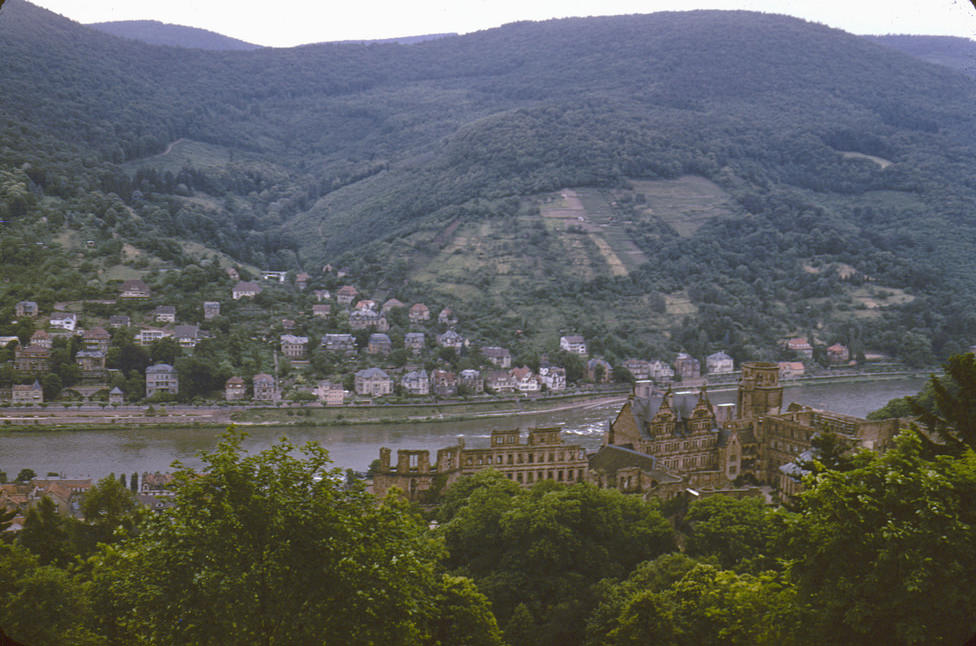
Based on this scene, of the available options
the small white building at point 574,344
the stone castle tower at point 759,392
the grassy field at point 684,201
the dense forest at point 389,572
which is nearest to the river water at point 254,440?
the stone castle tower at point 759,392

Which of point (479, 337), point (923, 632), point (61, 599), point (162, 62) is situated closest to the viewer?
point (923, 632)

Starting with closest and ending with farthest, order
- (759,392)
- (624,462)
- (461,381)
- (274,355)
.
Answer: (624,462)
(759,392)
(461,381)
(274,355)

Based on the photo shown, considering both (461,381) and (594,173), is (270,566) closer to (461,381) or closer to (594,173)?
(461,381)

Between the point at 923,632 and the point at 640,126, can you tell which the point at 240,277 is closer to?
the point at 640,126

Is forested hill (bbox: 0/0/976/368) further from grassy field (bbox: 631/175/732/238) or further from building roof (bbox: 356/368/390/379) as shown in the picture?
building roof (bbox: 356/368/390/379)

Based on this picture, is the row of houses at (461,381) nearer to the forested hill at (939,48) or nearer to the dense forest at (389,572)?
the dense forest at (389,572)

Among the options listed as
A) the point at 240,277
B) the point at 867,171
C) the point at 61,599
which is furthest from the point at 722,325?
the point at 61,599

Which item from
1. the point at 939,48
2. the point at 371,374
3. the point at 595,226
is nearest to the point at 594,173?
the point at 595,226
